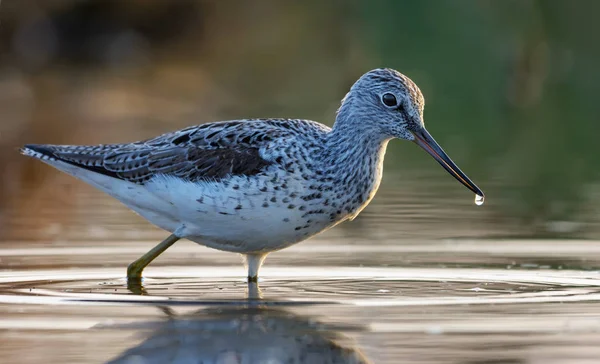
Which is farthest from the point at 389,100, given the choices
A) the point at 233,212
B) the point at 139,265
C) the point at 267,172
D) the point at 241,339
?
the point at 241,339

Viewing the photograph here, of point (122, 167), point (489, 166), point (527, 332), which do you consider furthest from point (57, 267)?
point (489, 166)

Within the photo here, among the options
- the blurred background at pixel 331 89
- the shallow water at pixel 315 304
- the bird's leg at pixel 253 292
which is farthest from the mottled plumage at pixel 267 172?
the blurred background at pixel 331 89

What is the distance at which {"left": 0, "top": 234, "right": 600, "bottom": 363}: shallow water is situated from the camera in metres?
8.27

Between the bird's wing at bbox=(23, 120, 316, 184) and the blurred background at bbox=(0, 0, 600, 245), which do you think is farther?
the blurred background at bbox=(0, 0, 600, 245)

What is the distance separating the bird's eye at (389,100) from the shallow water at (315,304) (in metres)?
1.51

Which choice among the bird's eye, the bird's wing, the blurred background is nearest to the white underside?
the bird's wing

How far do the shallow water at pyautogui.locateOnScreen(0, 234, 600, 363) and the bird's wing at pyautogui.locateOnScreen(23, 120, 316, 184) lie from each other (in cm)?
94

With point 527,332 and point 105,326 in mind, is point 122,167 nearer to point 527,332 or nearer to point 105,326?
point 105,326

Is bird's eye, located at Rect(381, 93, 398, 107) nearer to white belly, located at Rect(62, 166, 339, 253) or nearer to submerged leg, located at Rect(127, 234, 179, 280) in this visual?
white belly, located at Rect(62, 166, 339, 253)

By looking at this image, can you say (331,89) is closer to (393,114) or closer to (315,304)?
(393,114)

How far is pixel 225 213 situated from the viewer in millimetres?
10844

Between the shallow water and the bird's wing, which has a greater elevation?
the bird's wing

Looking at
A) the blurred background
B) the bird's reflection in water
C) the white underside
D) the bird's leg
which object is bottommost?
the bird's reflection in water

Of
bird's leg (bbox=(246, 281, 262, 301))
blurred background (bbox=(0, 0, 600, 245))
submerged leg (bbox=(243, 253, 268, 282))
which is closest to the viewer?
bird's leg (bbox=(246, 281, 262, 301))
